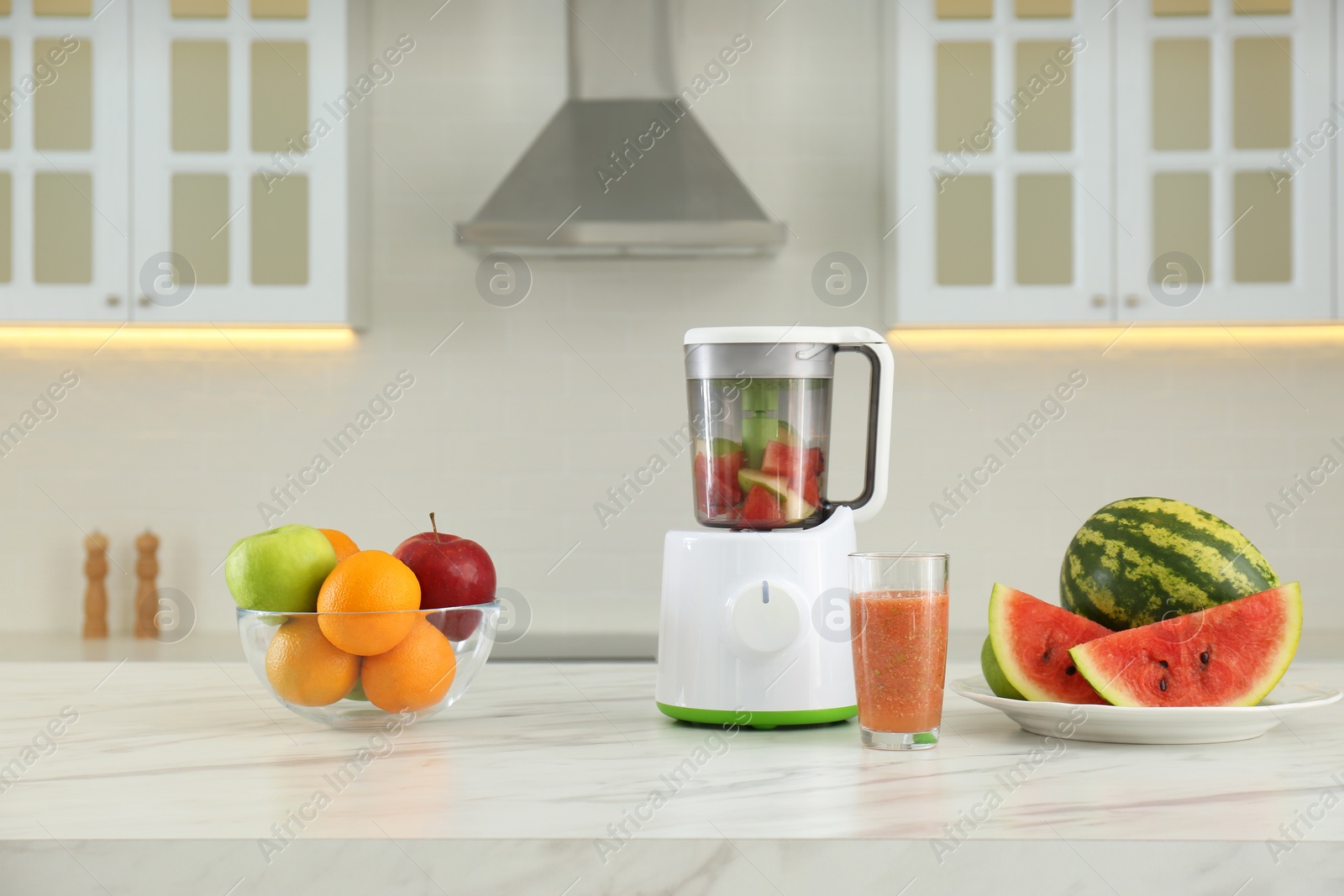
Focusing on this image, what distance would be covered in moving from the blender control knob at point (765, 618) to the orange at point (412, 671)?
9.7 inches

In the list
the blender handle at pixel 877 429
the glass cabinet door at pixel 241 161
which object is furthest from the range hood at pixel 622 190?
the blender handle at pixel 877 429

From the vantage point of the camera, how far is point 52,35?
2.44 m

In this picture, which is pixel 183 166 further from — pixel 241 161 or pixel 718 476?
pixel 718 476

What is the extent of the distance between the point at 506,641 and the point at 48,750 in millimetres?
1787

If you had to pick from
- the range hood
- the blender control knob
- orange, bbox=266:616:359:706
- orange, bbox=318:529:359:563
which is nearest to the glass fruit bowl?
orange, bbox=266:616:359:706

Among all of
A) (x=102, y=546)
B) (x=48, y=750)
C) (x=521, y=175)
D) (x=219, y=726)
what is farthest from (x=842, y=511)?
(x=102, y=546)

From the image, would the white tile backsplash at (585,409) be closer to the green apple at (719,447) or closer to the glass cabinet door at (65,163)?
the glass cabinet door at (65,163)

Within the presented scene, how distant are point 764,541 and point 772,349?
0.61 ft

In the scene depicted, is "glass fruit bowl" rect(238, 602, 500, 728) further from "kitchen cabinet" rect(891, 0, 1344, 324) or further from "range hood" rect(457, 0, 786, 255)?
"kitchen cabinet" rect(891, 0, 1344, 324)

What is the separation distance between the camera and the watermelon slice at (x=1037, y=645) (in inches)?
36.3

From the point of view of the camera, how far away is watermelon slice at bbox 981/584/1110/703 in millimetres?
921

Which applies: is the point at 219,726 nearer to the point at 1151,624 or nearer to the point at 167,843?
the point at 167,843

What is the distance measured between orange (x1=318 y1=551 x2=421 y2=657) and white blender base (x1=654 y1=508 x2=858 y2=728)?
0.79ft

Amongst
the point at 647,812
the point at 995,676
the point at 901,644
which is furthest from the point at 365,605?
the point at 995,676
